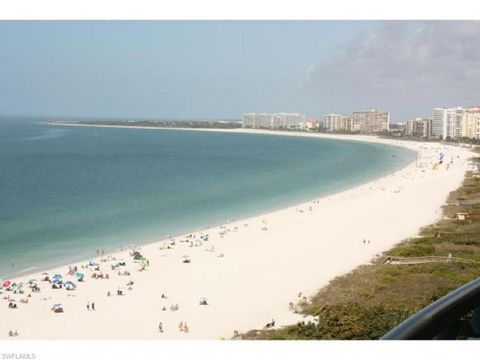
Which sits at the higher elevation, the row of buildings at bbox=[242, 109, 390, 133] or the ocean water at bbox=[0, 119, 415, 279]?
the row of buildings at bbox=[242, 109, 390, 133]

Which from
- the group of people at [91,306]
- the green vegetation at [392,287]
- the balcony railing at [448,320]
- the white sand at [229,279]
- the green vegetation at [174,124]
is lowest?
Result: the group of people at [91,306]

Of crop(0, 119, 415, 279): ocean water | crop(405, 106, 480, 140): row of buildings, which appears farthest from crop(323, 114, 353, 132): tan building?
crop(0, 119, 415, 279): ocean water

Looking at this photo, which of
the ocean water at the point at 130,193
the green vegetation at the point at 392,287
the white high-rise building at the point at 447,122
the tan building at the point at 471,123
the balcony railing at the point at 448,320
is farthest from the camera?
the white high-rise building at the point at 447,122

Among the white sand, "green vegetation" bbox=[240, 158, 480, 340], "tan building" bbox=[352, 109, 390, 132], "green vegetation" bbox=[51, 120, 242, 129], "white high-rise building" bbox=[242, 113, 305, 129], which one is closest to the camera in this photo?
"green vegetation" bbox=[240, 158, 480, 340]

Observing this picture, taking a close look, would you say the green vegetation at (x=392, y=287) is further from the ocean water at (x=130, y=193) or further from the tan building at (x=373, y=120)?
the tan building at (x=373, y=120)

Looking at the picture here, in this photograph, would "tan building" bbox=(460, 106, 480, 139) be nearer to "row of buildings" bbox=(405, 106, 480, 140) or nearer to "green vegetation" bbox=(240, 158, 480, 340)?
"row of buildings" bbox=(405, 106, 480, 140)

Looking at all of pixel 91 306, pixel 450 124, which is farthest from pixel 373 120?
pixel 91 306

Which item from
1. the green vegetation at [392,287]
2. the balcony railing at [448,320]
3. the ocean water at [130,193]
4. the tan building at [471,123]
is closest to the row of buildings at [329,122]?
the tan building at [471,123]
